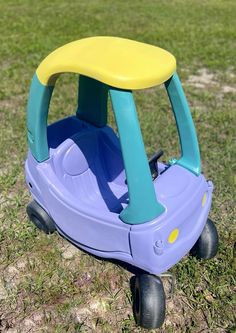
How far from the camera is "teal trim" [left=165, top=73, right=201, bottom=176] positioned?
163 centimetres

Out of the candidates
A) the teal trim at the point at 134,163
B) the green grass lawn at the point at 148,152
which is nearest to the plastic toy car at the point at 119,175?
the teal trim at the point at 134,163

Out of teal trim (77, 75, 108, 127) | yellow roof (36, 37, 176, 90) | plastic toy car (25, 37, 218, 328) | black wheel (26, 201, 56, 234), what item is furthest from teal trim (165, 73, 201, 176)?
black wheel (26, 201, 56, 234)

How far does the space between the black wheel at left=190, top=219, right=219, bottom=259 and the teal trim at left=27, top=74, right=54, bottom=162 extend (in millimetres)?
768

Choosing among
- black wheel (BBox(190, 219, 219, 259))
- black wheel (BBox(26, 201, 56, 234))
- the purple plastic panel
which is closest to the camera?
the purple plastic panel

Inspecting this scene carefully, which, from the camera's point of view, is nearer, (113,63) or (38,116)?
(113,63)

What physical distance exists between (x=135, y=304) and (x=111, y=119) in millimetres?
1722

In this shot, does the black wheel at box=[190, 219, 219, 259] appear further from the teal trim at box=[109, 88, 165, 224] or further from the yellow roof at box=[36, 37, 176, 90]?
the yellow roof at box=[36, 37, 176, 90]

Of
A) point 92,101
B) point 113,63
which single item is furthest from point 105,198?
point 113,63

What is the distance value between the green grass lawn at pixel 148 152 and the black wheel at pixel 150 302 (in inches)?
2.8

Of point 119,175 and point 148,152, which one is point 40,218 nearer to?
point 119,175

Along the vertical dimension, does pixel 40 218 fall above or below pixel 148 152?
above

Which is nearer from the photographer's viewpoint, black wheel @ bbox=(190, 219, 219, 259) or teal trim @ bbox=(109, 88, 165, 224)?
teal trim @ bbox=(109, 88, 165, 224)

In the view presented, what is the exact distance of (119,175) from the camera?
83.4 inches

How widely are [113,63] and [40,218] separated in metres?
0.93
